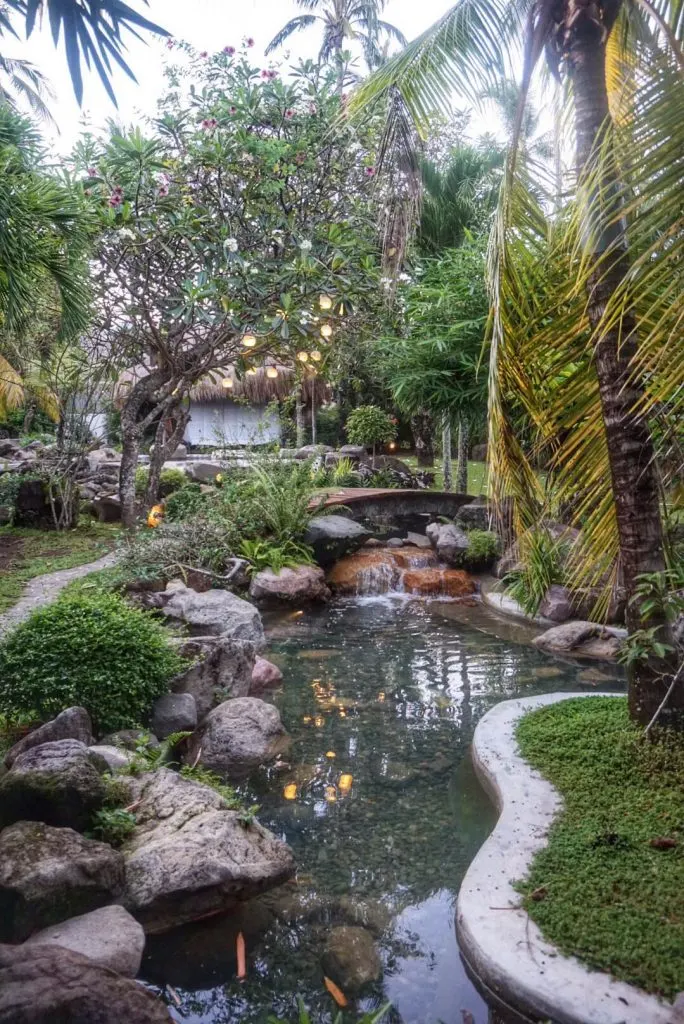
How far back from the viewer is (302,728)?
6418 millimetres

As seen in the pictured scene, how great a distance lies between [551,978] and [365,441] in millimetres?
17847

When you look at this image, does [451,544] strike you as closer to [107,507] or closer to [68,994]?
[107,507]

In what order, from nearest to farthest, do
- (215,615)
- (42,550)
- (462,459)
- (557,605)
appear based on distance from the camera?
(215,615), (557,605), (42,550), (462,459)

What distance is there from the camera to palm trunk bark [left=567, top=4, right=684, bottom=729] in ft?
13.9

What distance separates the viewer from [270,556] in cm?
1080

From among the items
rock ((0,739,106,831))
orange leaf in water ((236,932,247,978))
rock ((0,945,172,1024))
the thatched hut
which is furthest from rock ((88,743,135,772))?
the thatched hut

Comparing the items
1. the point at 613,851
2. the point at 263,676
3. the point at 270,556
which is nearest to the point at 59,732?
the point at 263,676

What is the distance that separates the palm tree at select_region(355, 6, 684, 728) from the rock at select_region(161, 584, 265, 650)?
3272 millimetres

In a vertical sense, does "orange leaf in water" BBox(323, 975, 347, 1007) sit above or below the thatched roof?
below

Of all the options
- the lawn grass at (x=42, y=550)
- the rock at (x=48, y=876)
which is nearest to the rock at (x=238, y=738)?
the rock at (x=48, y=876)

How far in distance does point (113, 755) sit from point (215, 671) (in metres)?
1.80

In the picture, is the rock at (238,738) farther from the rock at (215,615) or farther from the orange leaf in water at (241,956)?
the orange leaf in water at (241,956)

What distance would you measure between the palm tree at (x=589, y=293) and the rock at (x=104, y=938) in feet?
9.39

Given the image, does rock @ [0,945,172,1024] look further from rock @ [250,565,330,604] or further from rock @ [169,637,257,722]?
rock @ [250,565,330,604]
